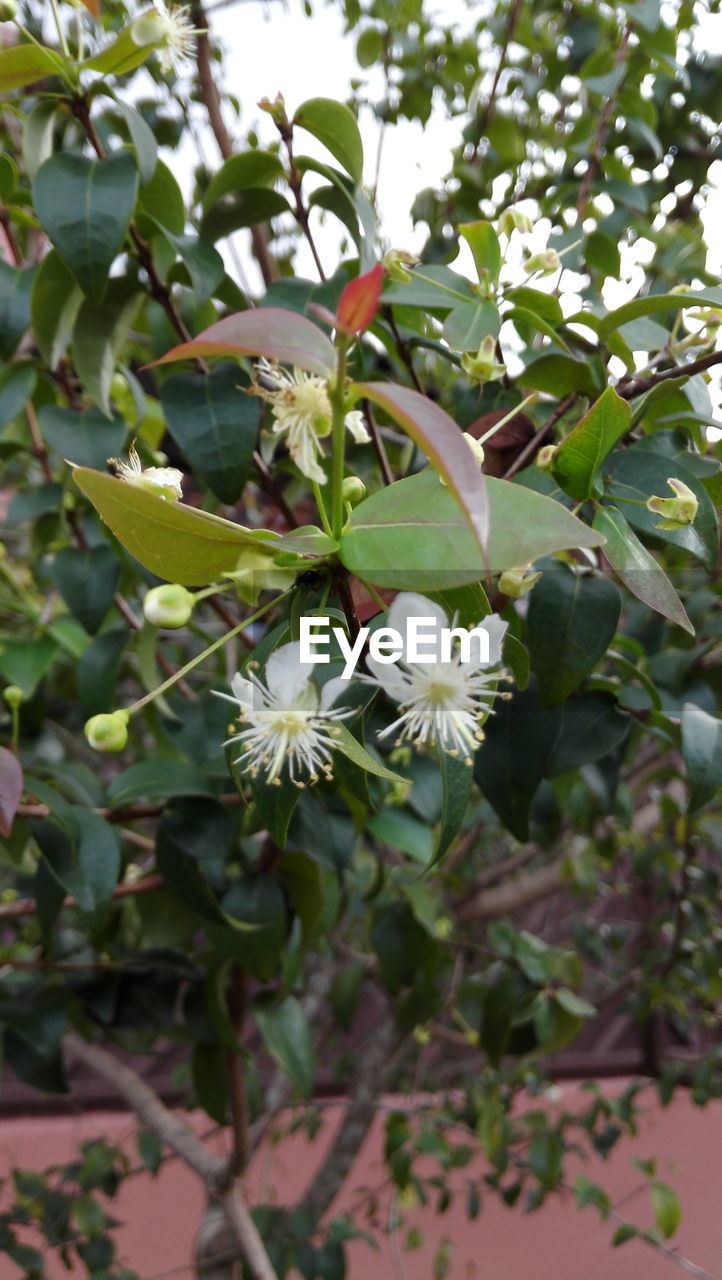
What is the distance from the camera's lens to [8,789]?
1.35 feet

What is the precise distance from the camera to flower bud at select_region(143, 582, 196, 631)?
0.34 metres

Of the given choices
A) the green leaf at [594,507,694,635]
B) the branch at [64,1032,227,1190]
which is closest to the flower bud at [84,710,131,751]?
the green leaf at [594,507,694,635]

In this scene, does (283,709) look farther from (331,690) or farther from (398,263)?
(398,263)

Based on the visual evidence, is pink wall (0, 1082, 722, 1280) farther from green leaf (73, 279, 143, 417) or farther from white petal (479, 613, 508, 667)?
white petal (479, 613, 508, 667)

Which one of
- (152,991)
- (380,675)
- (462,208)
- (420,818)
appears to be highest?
(462,208)

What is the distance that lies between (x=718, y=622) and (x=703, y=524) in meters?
0.30

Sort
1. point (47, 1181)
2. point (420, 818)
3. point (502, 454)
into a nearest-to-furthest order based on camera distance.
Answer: point (502, 454) < point (420, 818) < point (47, 1181)

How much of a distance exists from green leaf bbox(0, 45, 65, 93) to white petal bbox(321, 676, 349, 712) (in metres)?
0.36

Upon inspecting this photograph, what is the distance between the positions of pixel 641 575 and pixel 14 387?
508mm

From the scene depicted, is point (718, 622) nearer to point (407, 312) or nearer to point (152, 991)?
point (407, 312)

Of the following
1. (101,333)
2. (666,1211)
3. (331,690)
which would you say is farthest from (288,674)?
(666,1211)

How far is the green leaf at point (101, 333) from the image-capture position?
0.59 metres

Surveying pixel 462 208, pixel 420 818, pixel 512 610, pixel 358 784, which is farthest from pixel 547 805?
pixel 462 208

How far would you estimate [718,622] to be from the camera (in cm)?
69
